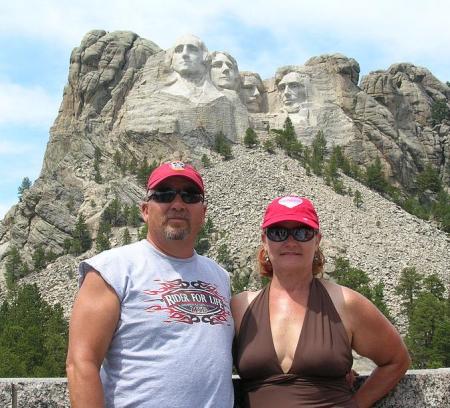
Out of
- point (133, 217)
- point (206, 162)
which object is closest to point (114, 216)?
point (133, 217)

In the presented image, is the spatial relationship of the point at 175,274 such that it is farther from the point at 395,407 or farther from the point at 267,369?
the point at 395,407

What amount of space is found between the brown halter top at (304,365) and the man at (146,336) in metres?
0.15

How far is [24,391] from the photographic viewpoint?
14.9ft

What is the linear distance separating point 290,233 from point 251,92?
53194mm

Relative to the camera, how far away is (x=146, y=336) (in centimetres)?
405

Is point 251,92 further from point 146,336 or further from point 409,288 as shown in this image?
point 146,336

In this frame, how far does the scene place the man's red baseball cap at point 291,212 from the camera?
14.8 ft

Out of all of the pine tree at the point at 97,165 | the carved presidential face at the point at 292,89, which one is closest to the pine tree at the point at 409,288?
→ the carved presidential face at the point at 292,89

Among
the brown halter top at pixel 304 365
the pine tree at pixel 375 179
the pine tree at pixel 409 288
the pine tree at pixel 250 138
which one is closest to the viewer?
the brown halter top at pixel 304 365

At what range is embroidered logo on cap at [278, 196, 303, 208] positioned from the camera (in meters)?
4.56

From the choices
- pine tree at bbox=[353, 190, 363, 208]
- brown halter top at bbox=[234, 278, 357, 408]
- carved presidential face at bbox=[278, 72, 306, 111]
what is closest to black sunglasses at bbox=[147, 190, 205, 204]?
brown halter top at bbox=[234, 278, 357, 408]

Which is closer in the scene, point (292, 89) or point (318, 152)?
point (318, 152)

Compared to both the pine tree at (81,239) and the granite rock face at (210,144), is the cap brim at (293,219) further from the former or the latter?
the pine tree at (81,239)

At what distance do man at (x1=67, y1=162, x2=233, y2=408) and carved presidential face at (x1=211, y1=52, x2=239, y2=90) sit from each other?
1988 inches
